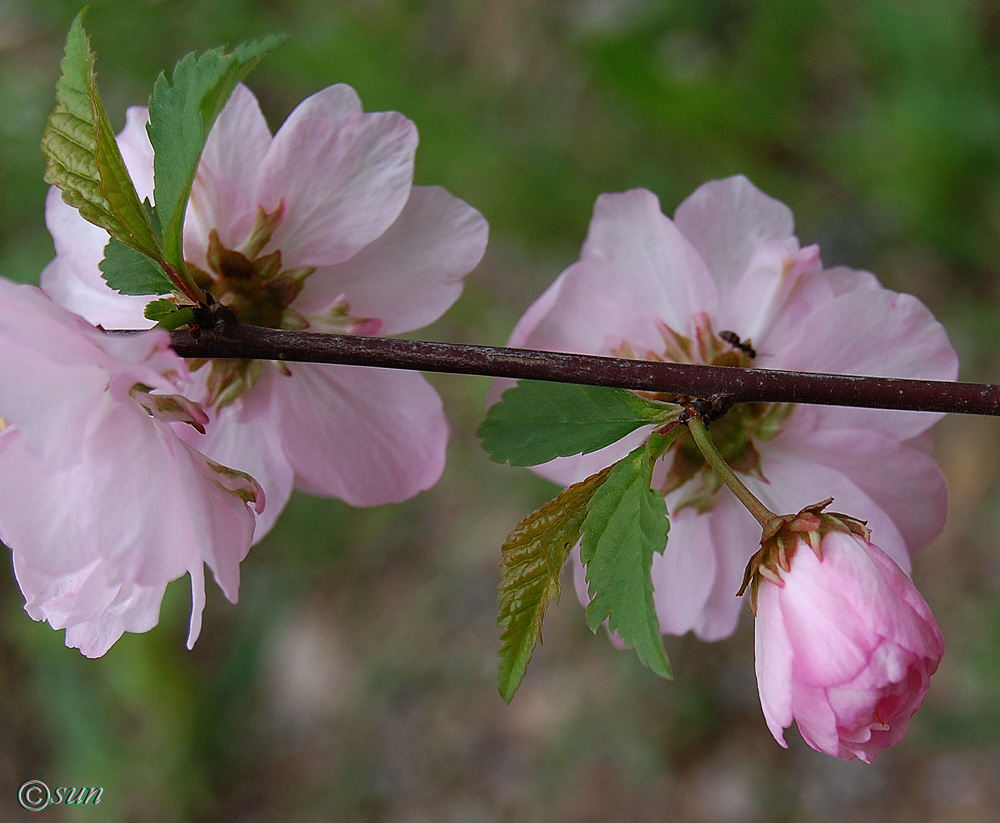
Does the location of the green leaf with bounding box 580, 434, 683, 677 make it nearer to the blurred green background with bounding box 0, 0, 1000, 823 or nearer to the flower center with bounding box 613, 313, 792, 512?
the flower center with bounding box 613, 313, 792, 512

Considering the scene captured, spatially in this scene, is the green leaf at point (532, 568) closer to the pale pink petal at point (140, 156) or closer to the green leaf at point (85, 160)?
the green leaf at point (85, 160)

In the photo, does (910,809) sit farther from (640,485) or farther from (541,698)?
(640,485)

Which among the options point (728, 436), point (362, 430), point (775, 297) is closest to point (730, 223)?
point (775, 297)

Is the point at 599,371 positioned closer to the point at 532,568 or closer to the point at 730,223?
the point at 532,568

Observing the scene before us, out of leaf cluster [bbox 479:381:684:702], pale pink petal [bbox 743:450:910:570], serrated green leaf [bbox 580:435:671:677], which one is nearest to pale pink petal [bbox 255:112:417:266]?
leaf cluster [bbox 479:381:684:702]

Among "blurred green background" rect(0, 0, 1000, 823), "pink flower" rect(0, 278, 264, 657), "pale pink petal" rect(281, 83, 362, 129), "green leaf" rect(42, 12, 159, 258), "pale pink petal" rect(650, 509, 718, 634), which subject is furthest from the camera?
"blurred green background" rect(0, 0, 1000, 823)

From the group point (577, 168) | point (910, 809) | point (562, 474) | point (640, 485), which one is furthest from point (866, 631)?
point (577, 168)

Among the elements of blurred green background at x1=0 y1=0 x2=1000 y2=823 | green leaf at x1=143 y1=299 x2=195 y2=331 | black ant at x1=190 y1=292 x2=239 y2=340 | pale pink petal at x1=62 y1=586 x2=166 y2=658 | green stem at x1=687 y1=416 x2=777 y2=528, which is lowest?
blurred green background at x1=0 y1=0 x2=1000 y2=823

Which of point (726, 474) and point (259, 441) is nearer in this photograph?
point (726, 474)
